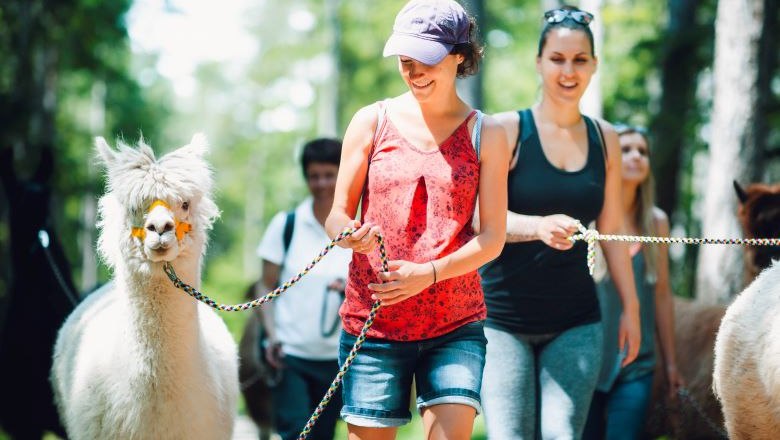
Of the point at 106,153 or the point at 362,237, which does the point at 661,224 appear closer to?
the point at 362,237

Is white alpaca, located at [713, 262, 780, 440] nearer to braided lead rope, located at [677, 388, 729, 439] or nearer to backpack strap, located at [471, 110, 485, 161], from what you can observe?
braided lead rope, located at [677, 388, 729, 439]

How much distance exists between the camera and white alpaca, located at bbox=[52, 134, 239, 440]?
3.95m

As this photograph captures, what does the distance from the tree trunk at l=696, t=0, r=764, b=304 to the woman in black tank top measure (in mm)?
4658

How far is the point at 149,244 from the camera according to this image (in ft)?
12.5

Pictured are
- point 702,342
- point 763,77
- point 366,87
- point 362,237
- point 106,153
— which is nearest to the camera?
point 362,237

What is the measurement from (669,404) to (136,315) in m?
3.98

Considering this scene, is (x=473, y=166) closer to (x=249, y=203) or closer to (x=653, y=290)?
(x=653, y=290)

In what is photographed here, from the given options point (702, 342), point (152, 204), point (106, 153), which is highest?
point (106, 153)

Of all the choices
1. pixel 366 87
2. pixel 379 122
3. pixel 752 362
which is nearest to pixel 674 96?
pixel 752 362

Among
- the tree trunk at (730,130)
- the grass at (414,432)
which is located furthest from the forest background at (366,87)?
the grass at (414,432)

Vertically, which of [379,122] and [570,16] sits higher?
[570,16]

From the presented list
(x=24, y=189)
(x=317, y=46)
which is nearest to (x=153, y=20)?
(x=317, y=46)

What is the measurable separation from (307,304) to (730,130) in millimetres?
4825

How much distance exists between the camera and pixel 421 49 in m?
3.43
